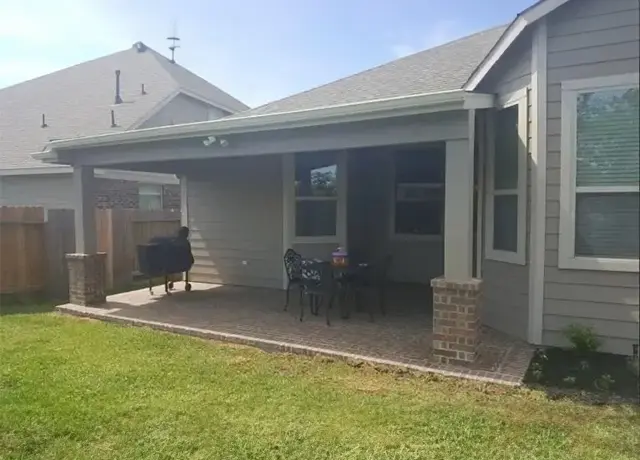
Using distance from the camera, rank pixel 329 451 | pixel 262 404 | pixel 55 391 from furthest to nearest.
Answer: pixel 55 391, pixel 262 404, pixel 329 451

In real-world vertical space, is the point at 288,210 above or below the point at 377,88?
below

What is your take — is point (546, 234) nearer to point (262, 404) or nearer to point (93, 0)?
point (93, 0)

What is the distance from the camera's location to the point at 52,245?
8477 millimetres

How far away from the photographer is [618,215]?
0.92 m

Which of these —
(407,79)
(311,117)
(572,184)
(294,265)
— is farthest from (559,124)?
(407,79)

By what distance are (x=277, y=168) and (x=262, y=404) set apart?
545 cm

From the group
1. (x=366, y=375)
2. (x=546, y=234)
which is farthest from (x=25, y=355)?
(x=546, y=234)

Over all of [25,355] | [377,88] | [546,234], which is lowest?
[25,355]

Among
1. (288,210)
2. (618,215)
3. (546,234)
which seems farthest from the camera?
(288,210)

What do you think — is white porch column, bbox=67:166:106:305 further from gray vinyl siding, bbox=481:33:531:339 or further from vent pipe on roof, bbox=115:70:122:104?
vent pipe on roof, bbox=115:70:122:104

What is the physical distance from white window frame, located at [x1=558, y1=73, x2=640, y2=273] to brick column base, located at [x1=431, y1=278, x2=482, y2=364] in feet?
10.2

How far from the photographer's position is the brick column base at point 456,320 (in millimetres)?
4152

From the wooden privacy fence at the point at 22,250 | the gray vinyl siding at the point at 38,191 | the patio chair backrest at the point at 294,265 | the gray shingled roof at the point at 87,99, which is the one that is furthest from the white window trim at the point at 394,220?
the gray vinyl siding at the point at 38,191

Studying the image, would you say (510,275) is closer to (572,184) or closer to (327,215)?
(572,184)
